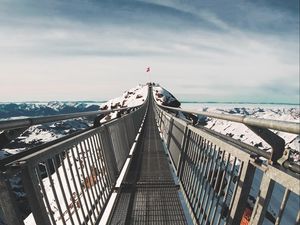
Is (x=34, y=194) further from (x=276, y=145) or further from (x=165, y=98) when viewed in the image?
(x=165, y=98)

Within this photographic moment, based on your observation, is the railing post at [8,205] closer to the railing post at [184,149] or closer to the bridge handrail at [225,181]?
the bridge handrail at [225,181]

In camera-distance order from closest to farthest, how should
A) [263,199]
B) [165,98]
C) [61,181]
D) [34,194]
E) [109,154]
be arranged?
1. [263,199]
2. [34,194]
3. [61,181]
4. [109,154]
5. [165,98]

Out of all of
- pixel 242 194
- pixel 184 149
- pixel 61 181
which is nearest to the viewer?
pixel 242 194

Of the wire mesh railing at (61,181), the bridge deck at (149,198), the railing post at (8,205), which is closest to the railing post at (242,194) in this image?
the wire mesh railing at (61,181)

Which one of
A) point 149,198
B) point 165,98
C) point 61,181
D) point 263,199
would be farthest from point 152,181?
point 165,98

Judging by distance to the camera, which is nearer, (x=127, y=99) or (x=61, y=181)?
(x=61, y=181)

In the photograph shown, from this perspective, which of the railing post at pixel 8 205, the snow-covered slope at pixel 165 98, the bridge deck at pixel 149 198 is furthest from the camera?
the snow-covered slope at pixel 165 98

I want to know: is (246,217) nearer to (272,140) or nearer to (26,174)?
(272,140)

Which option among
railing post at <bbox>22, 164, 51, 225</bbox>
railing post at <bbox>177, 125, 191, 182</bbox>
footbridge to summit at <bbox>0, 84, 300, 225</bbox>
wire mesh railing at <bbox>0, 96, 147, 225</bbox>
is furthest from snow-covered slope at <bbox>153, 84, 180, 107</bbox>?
railing post at <bbox>22, 164, 51, 225</bbox>
